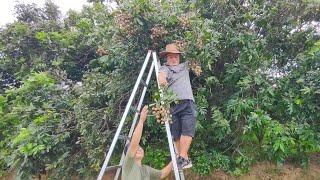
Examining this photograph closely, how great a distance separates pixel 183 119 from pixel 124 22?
153cm

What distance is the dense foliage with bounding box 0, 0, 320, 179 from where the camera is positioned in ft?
15.6

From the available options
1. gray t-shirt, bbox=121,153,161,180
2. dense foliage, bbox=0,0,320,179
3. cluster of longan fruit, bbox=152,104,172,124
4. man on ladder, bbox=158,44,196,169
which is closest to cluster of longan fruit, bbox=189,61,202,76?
dense foliage, bbox=0,0,320,179

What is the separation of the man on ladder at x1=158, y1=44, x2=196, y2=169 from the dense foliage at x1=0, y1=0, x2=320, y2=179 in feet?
1.21

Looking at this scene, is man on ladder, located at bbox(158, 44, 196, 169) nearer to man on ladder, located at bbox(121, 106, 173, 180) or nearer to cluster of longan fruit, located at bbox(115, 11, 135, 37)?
man on ladder, located at bbox(121, 106, 173, 180)

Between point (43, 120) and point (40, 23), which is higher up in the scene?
point (40, 23)

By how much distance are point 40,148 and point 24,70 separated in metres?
3.16

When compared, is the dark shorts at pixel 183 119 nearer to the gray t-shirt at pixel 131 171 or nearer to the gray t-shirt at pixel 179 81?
the gray t-shirt at pixel 179 81

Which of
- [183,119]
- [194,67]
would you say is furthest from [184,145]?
[194,67]

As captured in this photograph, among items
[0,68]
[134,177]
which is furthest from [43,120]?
[0,68]

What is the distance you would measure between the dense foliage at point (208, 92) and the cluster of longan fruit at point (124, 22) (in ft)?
0.05

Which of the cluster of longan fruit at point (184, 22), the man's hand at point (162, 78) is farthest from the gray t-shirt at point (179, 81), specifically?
the cluster of longan fruit at point (184, 22)

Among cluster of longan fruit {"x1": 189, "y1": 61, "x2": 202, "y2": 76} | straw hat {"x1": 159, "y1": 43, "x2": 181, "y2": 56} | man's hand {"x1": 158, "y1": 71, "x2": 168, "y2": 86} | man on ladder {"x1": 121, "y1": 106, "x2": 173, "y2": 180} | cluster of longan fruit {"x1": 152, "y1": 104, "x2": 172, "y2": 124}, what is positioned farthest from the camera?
cluster of longan fruit {"x1": 189, "y1": 61, "x2": 202, "y2": 76}

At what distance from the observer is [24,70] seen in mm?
7621

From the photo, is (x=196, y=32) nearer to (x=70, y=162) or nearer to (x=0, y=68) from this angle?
(x=70, y=162)
